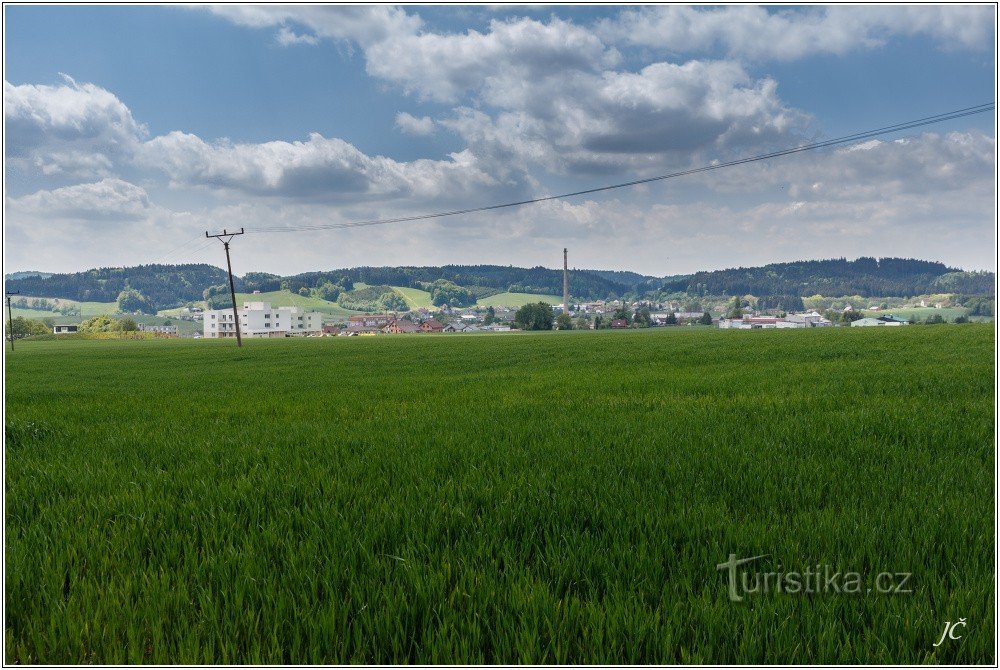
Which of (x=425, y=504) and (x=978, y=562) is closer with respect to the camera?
(x=978, y=562)

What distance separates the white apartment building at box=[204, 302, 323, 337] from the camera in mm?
135625

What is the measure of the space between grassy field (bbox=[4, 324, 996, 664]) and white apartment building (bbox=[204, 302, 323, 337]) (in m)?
143

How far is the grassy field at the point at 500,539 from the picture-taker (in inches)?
89.4

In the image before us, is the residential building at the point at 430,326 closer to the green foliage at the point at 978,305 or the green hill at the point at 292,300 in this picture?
the green hill at the point at 292,300

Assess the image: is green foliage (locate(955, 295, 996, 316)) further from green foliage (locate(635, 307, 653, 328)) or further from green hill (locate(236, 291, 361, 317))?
green hill (locate(236, 291, 361, 317))

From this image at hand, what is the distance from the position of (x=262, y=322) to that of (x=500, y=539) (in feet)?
519

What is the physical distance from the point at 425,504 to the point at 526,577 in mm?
1320

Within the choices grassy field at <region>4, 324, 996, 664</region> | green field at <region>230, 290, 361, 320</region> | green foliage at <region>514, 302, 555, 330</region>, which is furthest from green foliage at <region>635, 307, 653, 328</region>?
grassy field at <region>4, 324, 996, 664</region>

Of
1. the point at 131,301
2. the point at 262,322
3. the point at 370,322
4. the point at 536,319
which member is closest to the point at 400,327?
the point at 370,322

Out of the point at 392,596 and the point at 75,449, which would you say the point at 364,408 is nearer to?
the point at 75,449

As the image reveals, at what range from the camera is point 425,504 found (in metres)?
3.79

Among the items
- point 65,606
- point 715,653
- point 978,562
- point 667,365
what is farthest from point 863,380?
point 65,606

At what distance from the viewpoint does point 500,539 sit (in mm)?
3244

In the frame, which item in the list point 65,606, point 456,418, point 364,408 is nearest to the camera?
point 65,606
